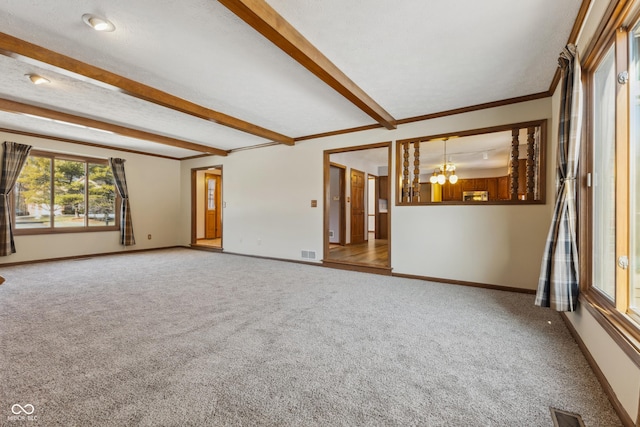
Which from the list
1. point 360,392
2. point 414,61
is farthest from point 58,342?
point 414,61

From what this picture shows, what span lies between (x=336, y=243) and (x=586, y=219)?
18.2ft

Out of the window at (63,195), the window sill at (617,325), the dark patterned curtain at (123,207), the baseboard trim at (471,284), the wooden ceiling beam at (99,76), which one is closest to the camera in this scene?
the window sill at (617,325)

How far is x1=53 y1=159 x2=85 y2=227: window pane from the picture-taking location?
5539 millimetres

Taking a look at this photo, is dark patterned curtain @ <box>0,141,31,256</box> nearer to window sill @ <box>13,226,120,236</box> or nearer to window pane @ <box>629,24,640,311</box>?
window sill @ <box>13,226,120,236</box>

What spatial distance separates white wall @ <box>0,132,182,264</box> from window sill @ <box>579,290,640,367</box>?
25.6ft

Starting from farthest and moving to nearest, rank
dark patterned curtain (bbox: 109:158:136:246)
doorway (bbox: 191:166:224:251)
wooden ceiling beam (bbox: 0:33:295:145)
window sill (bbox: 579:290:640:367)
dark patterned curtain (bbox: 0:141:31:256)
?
doorway (bbox: 191:166:224:251) → dark patterned curtain (bbox: 109:158:136:246) → dark patterned curtain (bbox: 0:141:31:256) → wooden ceiling beam (bbox: 0:33:295:145) → window sill (bbox: 579:290:640:367)

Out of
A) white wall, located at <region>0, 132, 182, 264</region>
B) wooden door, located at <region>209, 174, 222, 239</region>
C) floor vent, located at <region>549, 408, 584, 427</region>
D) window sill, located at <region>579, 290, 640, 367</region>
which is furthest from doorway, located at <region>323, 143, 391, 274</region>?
wooden door, located at <region>209, 174, 222, 239</region>

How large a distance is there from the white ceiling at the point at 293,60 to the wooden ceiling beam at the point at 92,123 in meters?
0.09

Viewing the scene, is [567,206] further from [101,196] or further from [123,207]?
[101,196]

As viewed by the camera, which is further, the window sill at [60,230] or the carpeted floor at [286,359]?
the window sill at [60,230]

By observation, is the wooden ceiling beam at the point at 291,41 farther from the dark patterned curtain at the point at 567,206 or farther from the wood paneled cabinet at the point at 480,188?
the wood paneled cabinet at the point at 480,188

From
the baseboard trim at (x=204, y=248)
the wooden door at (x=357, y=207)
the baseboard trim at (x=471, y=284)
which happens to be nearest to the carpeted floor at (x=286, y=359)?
the baseboard trim at (x=471, y=284)

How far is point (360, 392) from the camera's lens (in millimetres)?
1539

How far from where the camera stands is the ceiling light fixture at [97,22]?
6.66ft
